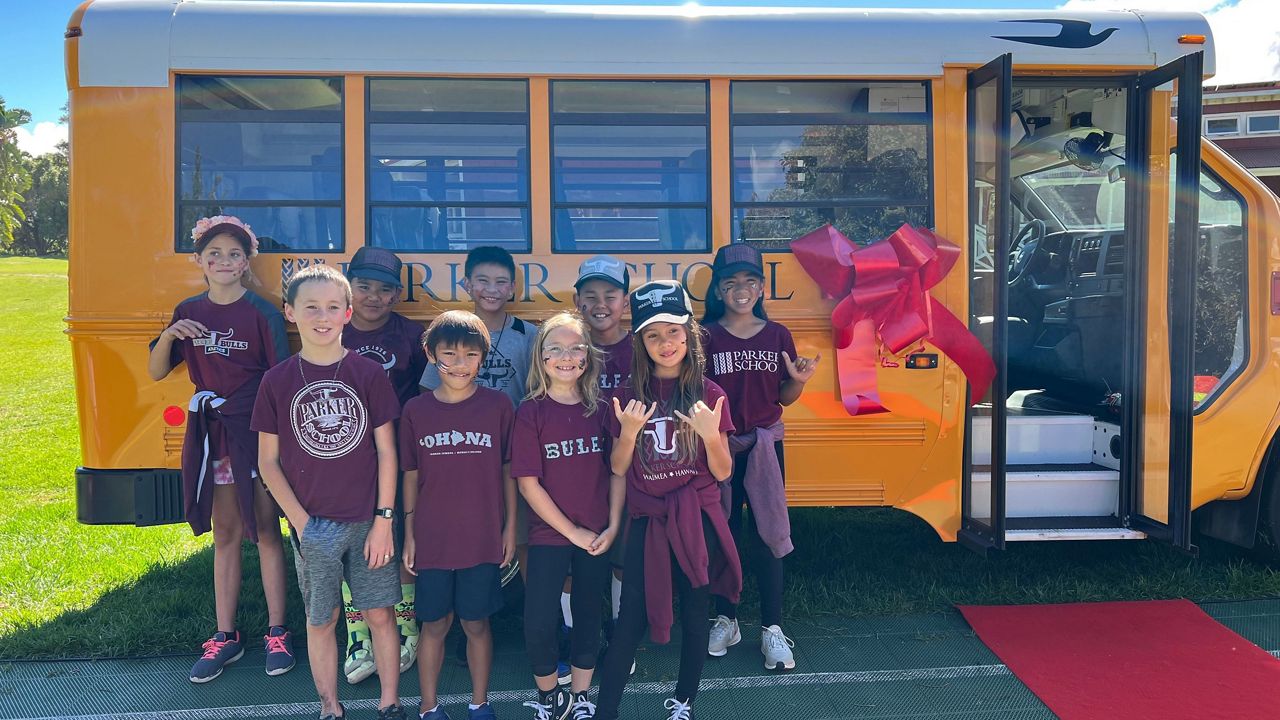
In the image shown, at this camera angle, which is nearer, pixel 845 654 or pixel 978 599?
pixel 845 654

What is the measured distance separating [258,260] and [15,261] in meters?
41.9

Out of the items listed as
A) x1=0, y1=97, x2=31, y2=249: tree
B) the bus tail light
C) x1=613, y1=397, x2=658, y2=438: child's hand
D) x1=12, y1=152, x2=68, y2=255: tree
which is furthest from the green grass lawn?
x1=12, y1=152, x2=68, y2=255: tree

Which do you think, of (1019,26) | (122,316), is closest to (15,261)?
(122,316)

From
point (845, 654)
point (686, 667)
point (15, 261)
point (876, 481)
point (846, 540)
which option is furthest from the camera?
point (15, 261)

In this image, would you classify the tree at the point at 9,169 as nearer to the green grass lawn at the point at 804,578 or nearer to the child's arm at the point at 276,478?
the green grass lawn at the point at 804,578

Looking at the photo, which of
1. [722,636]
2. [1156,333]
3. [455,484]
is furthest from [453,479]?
[1156,333]

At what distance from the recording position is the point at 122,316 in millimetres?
3641

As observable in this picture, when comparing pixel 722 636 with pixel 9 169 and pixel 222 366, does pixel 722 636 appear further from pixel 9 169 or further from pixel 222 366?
pixel 9 169

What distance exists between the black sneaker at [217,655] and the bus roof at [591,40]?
7.75ft

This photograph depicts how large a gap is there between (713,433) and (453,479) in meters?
0.89

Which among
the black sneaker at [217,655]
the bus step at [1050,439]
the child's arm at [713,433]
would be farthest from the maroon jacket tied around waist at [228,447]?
the bus step at [1050,439]

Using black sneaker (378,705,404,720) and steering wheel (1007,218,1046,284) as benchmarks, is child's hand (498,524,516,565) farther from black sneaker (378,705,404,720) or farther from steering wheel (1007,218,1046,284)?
steering wheel (1007,218,1046,284)

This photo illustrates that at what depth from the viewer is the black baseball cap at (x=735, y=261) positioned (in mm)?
3334

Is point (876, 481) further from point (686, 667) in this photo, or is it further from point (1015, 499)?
point (686, 667)
